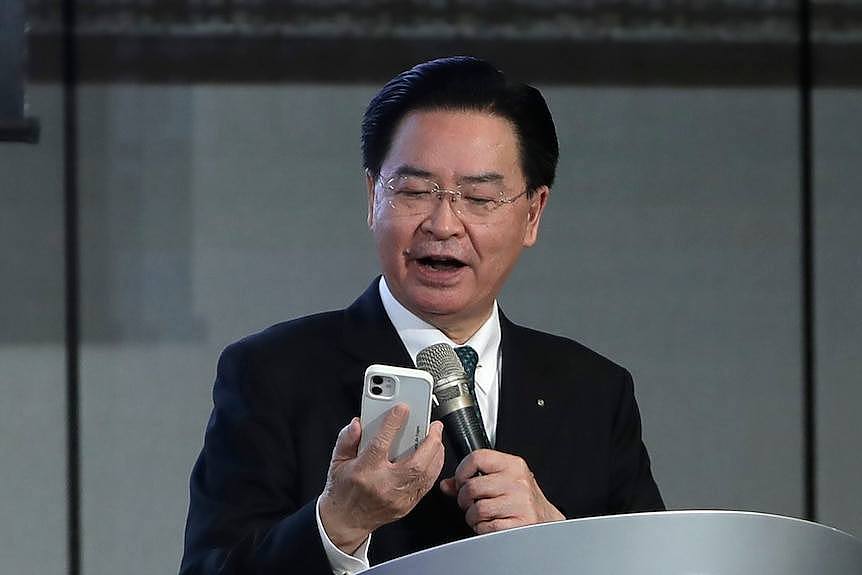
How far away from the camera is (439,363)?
1344 mm

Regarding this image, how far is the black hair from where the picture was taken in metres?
1.57

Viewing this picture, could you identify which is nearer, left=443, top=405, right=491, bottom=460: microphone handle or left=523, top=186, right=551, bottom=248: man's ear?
left=443, top=405, right=491, bottom=460: microphone handle

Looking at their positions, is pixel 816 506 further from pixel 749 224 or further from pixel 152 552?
pixel 152 552

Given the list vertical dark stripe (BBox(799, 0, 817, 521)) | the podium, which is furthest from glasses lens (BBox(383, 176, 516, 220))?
vertical dark stripe (BBox(799, 0, 817, 521))

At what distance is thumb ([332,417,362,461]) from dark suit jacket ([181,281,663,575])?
125 mm

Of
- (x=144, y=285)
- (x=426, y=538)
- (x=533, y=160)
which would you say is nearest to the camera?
(x=426, y=538)

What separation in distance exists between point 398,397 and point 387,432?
0.04 m

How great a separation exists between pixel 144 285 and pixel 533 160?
195 centimetres

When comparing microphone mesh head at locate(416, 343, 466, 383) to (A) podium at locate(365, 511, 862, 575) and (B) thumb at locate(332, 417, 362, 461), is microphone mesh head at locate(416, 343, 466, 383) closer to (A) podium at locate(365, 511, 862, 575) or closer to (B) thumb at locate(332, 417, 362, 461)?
(B) thumb at locate(332, 417, 362, 461)

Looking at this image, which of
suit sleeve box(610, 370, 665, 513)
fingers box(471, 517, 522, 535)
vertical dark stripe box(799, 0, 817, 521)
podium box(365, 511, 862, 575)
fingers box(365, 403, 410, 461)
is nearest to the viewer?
podium box(365, 511, 862, 575)

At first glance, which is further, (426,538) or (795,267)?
(795,267)

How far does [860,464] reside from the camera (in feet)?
11.6

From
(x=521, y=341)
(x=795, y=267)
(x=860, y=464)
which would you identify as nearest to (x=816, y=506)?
(x=860, y=464)

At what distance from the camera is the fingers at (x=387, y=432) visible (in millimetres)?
1156
